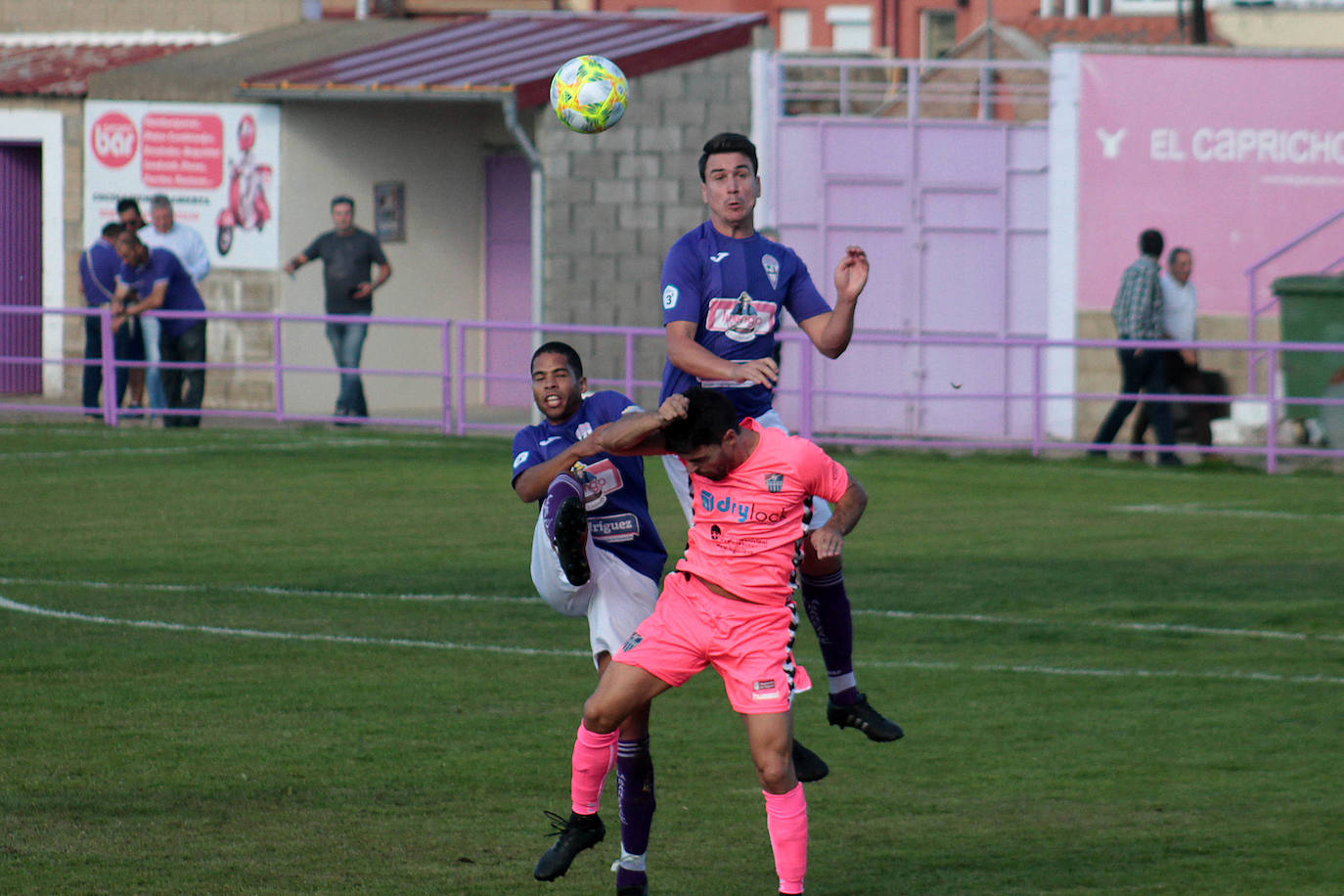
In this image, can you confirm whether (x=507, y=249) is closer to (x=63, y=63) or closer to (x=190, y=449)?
(x=63, y=63)

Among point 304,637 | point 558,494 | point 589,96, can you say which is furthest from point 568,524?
point 304,637

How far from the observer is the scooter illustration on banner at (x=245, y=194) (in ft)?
86.0

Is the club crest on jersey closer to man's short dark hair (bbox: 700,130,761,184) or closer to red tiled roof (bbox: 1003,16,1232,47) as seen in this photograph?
man's short dark hair (bbox: 700,130,761,184)

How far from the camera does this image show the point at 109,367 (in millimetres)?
23359

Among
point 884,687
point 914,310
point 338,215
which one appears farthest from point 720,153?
point 914,310

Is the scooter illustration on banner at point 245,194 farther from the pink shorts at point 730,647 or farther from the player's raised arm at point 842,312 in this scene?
the pink shorts at point 730,647

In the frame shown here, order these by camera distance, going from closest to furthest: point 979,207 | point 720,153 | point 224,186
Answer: point 720,153, point 979,207, point 224,186

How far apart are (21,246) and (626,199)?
9.18 meters

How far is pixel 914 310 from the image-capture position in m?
25.2

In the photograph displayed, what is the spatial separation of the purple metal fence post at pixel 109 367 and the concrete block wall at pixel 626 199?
5025 mm

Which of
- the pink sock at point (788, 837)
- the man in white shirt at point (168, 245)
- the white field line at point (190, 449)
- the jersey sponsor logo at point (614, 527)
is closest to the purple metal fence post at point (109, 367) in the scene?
the man in white shirt at point (168, 245)

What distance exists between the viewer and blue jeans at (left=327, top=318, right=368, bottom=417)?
23.2m

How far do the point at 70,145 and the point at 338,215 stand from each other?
5990 millimetres

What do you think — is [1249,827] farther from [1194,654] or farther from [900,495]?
[900,495]
